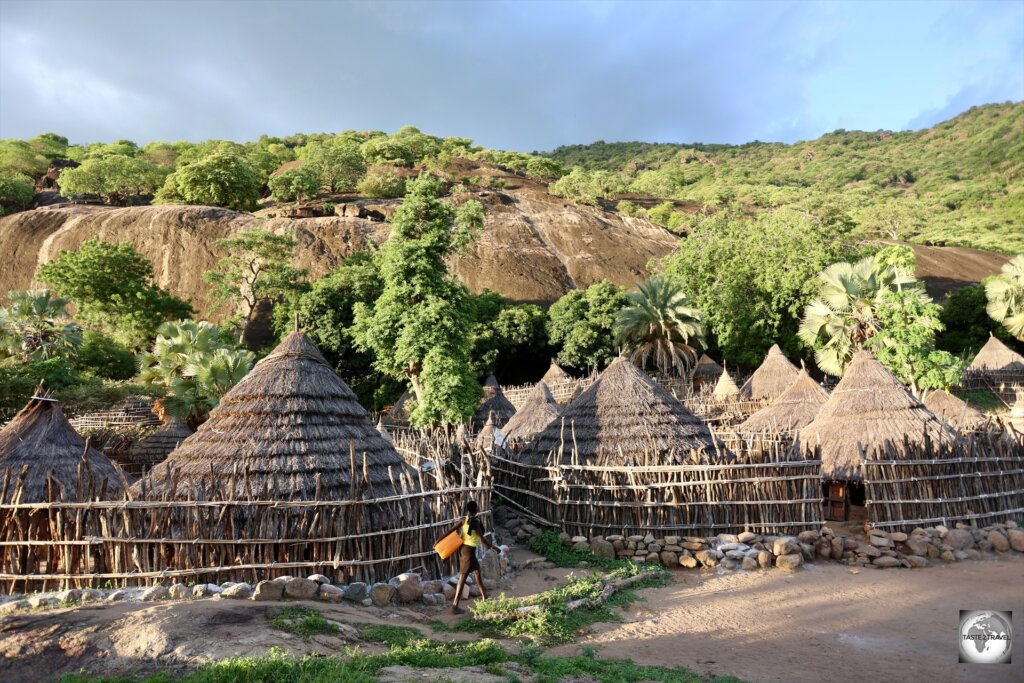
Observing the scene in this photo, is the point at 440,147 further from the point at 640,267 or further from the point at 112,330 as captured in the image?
the point at 112,330

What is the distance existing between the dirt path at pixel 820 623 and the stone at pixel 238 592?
3.48 metres

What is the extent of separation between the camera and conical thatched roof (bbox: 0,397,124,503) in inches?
365

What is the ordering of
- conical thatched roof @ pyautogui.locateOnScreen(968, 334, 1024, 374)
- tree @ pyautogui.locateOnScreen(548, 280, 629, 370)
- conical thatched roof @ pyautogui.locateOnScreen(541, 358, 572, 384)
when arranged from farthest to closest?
tree @ pyautogui.locateOnScreen(548, 280, 629, 370) → conical thatched roof @ pyautogui.locateOnScreen(541, 358, 572, 384) → conical thatched roof @ pyautogui.locateOnScreen(968, 334, 1024, 374)

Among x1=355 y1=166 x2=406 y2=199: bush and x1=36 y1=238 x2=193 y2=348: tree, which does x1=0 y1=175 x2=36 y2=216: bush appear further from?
x1=355 y1=166 x2=406 y2=199: bush

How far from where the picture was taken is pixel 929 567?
9625 millimetres

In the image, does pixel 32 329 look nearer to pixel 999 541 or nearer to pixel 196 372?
pixel 196 372

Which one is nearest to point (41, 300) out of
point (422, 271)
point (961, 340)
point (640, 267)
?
point (422, 271)

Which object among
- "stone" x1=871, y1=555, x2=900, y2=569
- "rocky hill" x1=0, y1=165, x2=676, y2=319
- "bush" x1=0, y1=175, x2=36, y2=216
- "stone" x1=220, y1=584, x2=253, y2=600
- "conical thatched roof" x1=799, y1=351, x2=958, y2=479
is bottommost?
"stone" x1=871, y1=555, x2=900, y2=569

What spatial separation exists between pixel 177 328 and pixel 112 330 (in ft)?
36.6

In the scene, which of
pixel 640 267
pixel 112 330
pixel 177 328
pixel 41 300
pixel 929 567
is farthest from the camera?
pixel 640 267

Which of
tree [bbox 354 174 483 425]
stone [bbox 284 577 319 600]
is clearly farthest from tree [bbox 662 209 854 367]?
stone [bbox 284 577 319 600]

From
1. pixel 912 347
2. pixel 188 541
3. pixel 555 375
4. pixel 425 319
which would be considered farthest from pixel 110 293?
pixel 912 347

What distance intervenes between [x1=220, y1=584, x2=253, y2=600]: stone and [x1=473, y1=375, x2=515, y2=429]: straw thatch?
13962 millimetres

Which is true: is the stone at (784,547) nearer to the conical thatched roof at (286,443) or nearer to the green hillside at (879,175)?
the conical thatched roof at (286,443)
